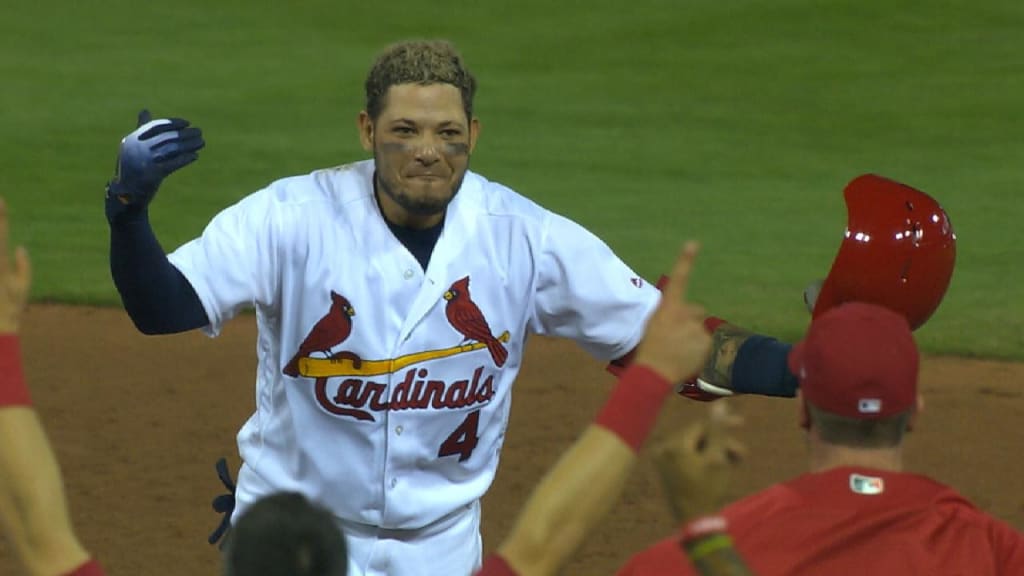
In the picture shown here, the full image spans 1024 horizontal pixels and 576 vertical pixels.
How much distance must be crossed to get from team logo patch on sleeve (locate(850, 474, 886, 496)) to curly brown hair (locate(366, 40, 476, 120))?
1.70 meters

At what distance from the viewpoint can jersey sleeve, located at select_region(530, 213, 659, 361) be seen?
438 centimetres

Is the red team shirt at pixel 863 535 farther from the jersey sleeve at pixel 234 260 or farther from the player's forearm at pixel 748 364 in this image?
the jersey sleeve at pixel 234 260

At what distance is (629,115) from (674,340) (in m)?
10.7

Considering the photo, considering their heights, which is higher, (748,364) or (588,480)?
(588,480)

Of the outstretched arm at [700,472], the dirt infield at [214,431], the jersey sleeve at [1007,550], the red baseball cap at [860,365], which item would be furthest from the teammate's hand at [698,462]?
the dirt infield at [214,431]

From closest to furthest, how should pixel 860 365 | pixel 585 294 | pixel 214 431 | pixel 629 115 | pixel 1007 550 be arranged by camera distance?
pixel 860 365 → pixel 1007 550 → pixel 585 294 → pixel 214 431 → pixel 629 115

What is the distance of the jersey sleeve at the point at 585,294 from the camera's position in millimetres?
4375

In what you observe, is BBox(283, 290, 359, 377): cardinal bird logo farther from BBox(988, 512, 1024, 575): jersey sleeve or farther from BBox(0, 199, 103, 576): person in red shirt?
BBox(988, 512, 1024, 575): jersey sleeve

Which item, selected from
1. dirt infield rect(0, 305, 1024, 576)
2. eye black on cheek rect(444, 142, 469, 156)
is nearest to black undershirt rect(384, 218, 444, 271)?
eye black on cheek rect(444, 142, 469, 156)

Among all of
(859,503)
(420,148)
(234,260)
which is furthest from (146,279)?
(859,503)

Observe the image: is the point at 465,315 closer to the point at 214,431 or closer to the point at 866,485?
the point at 866,485

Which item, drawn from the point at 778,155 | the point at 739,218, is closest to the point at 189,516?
the point at 739,218

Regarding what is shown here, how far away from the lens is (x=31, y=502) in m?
2.64

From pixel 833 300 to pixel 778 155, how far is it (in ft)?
25.9
